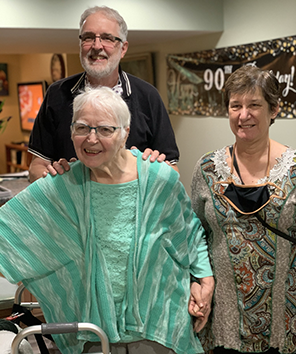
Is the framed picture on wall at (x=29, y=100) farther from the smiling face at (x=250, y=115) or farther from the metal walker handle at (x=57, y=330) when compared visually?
the metal walker handle at (x=57, y=330)

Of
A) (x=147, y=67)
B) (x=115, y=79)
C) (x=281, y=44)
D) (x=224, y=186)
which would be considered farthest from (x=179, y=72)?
(x=224, y=186)

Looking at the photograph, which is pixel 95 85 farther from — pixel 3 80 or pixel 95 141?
pixel 3 80

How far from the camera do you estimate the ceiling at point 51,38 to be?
3.92m

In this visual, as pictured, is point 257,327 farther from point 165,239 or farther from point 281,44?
point 281,44

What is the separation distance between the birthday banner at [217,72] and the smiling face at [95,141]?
8.39 ft

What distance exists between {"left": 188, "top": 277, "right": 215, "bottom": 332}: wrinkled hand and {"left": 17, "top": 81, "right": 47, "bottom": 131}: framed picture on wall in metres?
6.75

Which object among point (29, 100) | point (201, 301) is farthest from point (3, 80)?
point (201, 301)

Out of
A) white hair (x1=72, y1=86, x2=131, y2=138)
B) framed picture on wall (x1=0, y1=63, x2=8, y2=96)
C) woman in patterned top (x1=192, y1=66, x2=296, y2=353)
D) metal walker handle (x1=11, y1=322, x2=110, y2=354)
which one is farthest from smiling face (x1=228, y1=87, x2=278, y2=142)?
framed picture on wall (x1=0, y1=63, x2=8, y2=96)

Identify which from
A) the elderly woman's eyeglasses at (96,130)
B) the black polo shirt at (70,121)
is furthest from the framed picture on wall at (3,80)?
the elderly woman's eyeglasses at (96,130)

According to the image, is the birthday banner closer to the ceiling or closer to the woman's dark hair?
the ceiling

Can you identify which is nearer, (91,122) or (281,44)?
(91,122)

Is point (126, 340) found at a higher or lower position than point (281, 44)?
lower

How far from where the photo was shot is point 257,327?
67.4 inches

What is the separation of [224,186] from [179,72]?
144 inches
